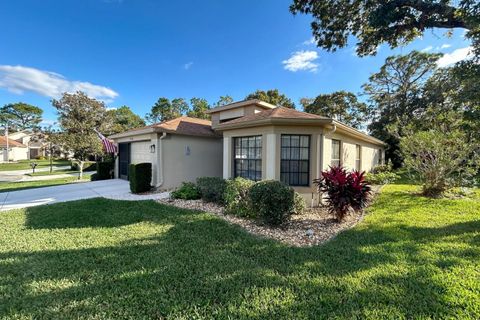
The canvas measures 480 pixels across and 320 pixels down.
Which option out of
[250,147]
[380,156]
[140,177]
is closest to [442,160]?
[250,147]

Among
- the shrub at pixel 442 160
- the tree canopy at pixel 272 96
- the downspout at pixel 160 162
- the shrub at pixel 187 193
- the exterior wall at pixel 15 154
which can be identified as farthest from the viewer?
the exterior wall at pixel 15 154

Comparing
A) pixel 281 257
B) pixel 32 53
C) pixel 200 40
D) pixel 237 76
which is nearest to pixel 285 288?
pixel 281 257

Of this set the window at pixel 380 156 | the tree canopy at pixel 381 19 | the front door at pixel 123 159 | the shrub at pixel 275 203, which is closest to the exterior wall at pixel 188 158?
the front door at pixel 123 159

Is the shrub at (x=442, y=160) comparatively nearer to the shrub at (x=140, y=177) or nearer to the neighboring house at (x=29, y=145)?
the shrub at (x=140, y=177)

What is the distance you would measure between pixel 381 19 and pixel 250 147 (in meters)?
5.61

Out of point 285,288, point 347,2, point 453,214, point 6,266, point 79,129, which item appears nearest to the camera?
point 285,288

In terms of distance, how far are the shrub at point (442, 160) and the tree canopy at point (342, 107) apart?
2198cm

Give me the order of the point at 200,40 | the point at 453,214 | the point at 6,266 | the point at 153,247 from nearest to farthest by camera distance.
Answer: the point at 6,266
the point at 153,247
the point at 453,214
the point at 200,40

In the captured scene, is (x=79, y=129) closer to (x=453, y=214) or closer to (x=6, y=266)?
(x=6, y=266)

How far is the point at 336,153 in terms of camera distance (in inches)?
384

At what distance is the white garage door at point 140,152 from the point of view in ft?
37.8

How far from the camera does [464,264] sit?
3.66 metres

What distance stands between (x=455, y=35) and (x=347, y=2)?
4249 millimetres

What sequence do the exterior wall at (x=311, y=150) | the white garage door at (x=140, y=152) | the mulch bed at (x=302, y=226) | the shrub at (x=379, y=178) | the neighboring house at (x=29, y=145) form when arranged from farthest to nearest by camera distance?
the neighboring house at (x=29, y=145) → the shrub at (x=379, y=178) → the white garage door at (x=140, y=152) → the exterior wall at (x=311, y=150) → the mulch bed at (x=302, y=226)
